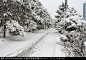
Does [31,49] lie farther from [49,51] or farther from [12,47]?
[12,47]

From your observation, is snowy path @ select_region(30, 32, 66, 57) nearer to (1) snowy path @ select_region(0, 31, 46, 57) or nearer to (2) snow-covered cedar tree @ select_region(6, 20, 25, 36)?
(1) snowy path @ select_region(0, 31, 46, 57)

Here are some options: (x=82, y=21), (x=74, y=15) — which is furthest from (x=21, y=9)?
(x=82, y=21)

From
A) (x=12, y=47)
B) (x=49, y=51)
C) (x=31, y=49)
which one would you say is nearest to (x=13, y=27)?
(x=12, y=47)

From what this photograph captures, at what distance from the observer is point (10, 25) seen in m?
13.0

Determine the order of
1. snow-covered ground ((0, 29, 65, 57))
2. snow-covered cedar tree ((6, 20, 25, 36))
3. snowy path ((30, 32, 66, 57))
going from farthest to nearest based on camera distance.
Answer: snow-covered cedar tree ((6, 20, 25, 36))
snow-covered ground ((0, 29, 65, 57))
snowy path ((30, 32, 66, 57))

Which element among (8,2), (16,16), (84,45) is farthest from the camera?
(16,16)

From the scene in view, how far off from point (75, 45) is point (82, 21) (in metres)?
6.56

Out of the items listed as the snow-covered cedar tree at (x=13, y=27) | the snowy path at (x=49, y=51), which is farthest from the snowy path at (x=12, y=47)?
the snowy path at (x=49, y=51)

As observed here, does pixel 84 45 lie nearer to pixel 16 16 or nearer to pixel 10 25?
pixel 10 25

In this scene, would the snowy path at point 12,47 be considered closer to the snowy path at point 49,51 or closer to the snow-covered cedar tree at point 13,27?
the snow-covered cedar tree at point 13,27

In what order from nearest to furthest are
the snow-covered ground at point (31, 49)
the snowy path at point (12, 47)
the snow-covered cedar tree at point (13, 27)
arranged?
the snow-covered ground at point (31, 49)
the snowy path at point (12, 47)
the snow-covered cedar tree at point (13, 27)

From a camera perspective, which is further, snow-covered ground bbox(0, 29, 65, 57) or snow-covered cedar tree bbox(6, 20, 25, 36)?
snow-covered cedar tree bbox(6, 20, 25, 36)

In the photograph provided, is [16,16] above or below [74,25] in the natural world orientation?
above

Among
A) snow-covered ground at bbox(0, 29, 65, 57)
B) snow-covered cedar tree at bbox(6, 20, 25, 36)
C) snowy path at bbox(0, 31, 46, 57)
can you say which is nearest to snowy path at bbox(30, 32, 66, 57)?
snow-covered ground at bbox(0, 29, 65, 57)
